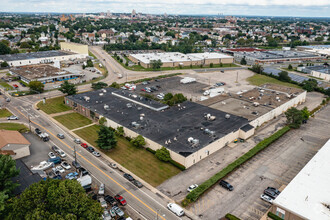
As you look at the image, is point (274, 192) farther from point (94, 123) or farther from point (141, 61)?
point (141, 61)

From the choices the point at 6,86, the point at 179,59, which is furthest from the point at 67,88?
the point at 179,59

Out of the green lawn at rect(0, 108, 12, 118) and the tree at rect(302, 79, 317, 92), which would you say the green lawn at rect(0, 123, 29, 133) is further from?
the tree at rect(302, 79, 317, 92)

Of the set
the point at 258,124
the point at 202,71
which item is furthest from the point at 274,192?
the point at 202,71

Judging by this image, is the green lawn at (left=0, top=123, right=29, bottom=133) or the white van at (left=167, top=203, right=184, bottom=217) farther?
the green lawn at (left=0, top=123, right=29, bottom=133)

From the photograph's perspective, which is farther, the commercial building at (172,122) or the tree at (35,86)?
the tree at (35,86)

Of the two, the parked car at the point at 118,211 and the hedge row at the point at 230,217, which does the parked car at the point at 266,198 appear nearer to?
the hedge row at the point at 230,217

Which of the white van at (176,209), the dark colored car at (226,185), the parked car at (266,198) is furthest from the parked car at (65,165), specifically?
the parked car at (266,198)

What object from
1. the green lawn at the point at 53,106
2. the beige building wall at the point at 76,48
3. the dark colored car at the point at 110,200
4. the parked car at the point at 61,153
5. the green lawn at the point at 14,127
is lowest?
the dark colored car at the point at 110,200

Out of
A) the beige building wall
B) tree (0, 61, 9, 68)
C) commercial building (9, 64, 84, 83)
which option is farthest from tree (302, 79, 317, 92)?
tree (0, 61, 9, 68)
